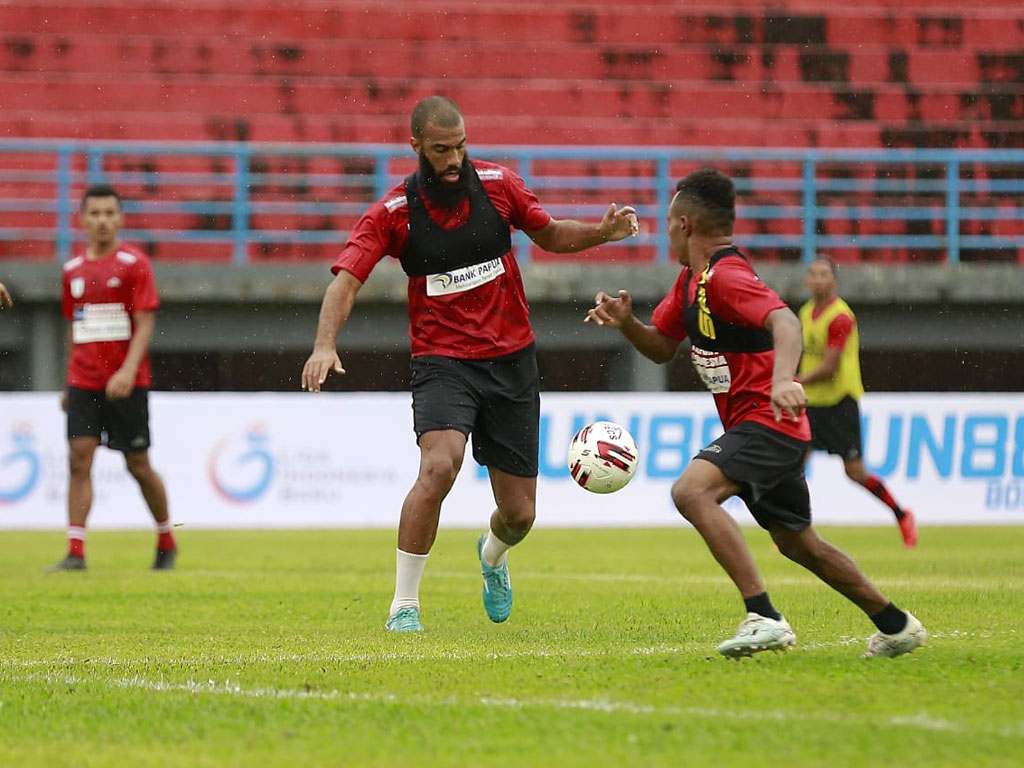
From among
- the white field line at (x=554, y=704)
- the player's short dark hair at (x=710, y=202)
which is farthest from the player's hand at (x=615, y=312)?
the white field line at (x=554, y=704)

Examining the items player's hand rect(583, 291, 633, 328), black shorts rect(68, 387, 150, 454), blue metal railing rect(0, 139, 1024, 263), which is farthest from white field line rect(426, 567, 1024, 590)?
blue metal railing rect(0, 139, 1024, 263)

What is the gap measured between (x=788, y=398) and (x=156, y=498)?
6398 mm

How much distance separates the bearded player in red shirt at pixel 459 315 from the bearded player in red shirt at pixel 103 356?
3844 millimetres

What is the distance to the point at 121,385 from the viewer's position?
1029 cm

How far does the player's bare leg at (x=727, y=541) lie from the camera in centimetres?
551

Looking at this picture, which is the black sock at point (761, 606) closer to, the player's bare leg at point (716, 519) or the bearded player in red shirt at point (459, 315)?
the player's bare leg at point (716, 519)

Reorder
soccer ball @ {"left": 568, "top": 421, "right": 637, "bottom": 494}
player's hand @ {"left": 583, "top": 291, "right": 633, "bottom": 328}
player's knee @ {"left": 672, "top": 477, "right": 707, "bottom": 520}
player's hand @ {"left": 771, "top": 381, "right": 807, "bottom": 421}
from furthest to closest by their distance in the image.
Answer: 1. soccer ball @ {"left": 568, "top": 421, "right": 637, "bottom": 494}
2. player's hand @ {"left": 583, "top": 291, "right": 633, "bottom": 328}
3. player's knee @ {"left": 672, "top": 477, "right": 707, "bottom": 520}
4. player's hand @ {"left": 771, "top": 381, "right": 807, "bottom": 421}

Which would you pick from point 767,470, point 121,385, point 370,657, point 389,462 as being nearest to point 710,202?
point 767,470

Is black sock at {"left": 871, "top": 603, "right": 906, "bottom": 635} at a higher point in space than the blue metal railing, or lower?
lower

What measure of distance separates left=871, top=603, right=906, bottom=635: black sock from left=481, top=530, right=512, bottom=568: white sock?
2.19 metres

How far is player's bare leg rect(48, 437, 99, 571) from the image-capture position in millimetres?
10633

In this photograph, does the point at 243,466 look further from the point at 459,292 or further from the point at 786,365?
the point at 786,365

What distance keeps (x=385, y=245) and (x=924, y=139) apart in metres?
18.6

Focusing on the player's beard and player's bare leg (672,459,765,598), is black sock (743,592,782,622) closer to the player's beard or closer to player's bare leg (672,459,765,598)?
player's bare leg (672,459,765,598)
